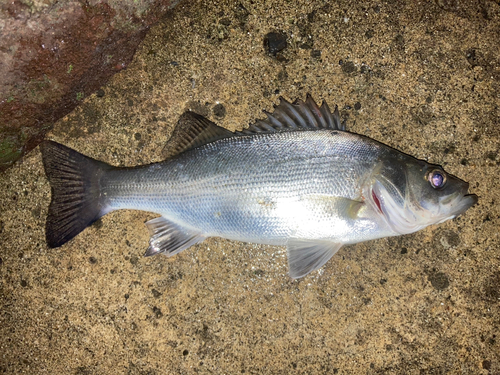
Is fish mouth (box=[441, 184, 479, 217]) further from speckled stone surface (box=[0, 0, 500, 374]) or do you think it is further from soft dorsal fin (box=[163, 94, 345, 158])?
soft dorsal fin (box=[163, 94, 345, 158])

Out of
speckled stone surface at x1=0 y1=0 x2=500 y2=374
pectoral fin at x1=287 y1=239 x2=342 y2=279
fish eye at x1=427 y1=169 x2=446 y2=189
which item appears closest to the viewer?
fish eye at x1=427 y1=169 x2=446 y2=189

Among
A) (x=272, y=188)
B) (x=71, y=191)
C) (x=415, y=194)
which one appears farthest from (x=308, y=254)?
(x=71, y=191)

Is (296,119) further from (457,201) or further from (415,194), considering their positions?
(457,201)

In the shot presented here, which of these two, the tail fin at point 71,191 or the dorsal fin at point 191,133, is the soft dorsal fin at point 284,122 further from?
the tail fin at point 71,191

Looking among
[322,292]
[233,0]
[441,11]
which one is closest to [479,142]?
[441,11]

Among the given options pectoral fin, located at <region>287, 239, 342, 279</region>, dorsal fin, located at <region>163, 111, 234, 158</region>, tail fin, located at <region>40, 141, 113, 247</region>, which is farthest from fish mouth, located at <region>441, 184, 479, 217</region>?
tail fin, located at <region>40, 141, 113, 247</region>

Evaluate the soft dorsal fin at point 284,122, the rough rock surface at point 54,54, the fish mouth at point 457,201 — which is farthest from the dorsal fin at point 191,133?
the fish mouth at point 457,201
